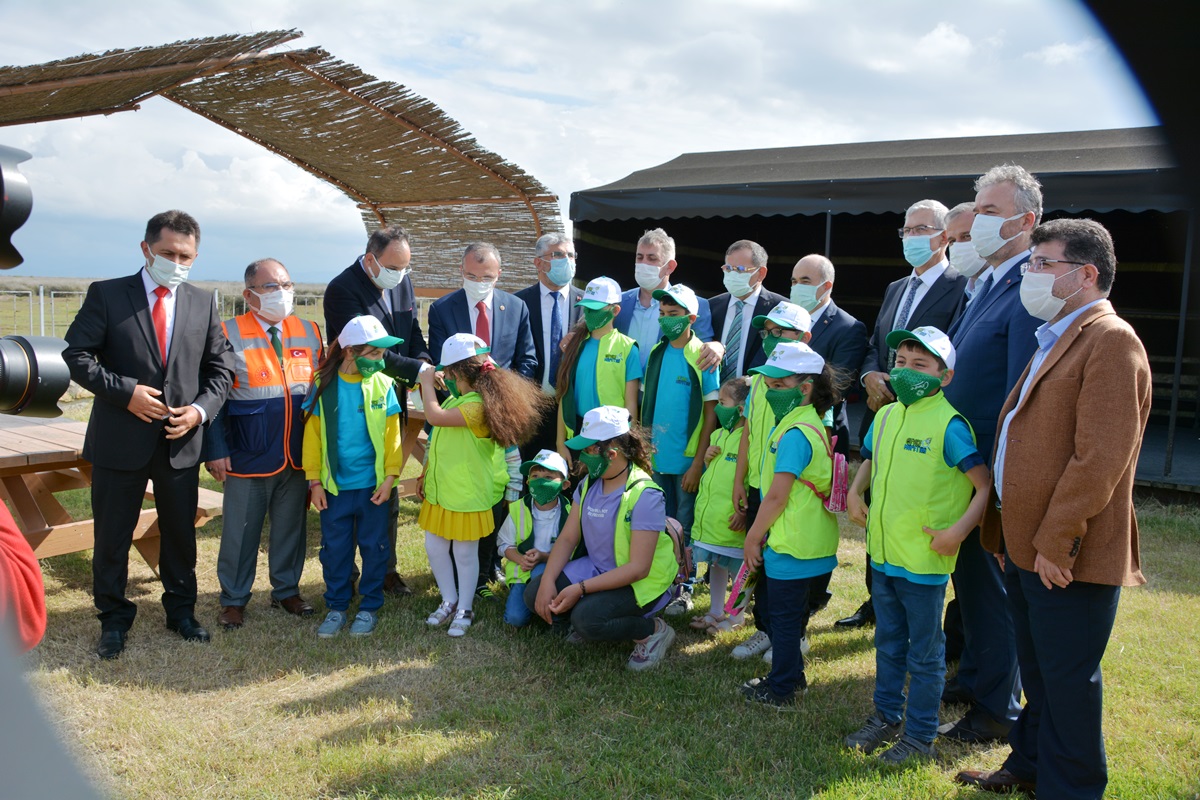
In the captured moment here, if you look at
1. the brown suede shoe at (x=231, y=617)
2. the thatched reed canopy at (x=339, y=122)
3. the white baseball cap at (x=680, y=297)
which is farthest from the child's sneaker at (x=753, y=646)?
the thatched reed canopy at (x=339, y=122)

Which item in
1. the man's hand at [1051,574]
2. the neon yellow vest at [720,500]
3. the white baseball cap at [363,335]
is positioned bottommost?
the neon yellow vest at [720,500]

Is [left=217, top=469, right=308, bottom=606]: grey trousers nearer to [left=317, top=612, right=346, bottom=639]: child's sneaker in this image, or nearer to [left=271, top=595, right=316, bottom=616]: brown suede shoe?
[left=271, top=595, right=316, bottom=616]: brown suede shoe

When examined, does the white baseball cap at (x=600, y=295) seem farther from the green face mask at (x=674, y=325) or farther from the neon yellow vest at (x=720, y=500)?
the neon yellow vest at (x=720, y=500)

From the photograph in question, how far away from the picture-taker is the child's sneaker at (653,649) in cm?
410

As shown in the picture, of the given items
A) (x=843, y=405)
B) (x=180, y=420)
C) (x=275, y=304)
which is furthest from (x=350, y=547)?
(x=843, y=405)

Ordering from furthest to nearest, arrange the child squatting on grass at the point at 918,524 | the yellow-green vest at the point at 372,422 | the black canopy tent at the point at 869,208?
the black canopy tent at the point at 869,208 < the yellow-green vest at the point at 372,422 < the child squatting on grass at the point at 918,524

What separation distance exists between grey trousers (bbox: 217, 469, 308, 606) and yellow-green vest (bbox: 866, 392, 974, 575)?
123 inches

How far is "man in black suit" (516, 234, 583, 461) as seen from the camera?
17.1ft

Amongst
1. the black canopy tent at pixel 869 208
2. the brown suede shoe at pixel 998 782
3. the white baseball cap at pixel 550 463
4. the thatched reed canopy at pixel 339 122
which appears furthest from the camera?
the black canopy tent at pixel 869 208

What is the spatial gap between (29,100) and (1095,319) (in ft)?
18.7

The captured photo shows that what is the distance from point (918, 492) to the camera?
10.6 feet

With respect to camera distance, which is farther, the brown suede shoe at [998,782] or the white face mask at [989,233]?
the white face mask at [989,233]

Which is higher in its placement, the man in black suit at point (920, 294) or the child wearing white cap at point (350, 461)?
the man in black suit at point (920, 294)

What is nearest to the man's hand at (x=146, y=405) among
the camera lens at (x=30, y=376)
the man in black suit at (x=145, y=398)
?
the man in black suit at (x=145, y=398)
